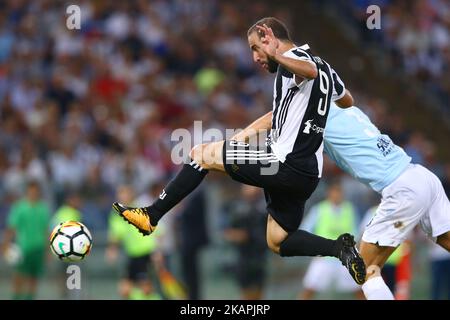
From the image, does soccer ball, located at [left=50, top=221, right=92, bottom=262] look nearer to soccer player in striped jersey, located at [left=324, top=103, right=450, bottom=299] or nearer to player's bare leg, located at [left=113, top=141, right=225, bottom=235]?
player's bare leg, located at [left=113, top=141, right=225, bottom=235]

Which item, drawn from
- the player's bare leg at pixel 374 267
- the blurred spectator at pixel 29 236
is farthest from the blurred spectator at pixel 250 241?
the player's bare leg at pixel 374 267

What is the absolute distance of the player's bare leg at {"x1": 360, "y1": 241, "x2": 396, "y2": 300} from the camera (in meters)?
9.09

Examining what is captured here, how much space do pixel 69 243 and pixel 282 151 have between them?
221 cm

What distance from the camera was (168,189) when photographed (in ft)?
29.7

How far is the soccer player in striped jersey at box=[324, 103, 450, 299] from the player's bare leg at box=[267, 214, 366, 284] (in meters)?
0.37

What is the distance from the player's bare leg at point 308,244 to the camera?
8930 millimetres

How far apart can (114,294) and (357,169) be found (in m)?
7.68

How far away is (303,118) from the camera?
28.9ft

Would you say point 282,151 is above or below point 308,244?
above

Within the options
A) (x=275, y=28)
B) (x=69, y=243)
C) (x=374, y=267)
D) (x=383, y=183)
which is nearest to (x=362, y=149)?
(x=383, y=183)

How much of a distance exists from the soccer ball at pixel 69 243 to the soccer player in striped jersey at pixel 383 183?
95.1 inches

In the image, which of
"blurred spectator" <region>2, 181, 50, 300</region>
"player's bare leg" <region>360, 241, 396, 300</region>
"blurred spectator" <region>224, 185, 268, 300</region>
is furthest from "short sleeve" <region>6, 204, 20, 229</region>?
"player's bare leg" <region>360, 241, 396, 300</region>

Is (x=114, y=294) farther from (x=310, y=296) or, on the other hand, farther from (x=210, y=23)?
(x=210, y=23)

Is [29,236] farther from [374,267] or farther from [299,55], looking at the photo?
[299,55]
